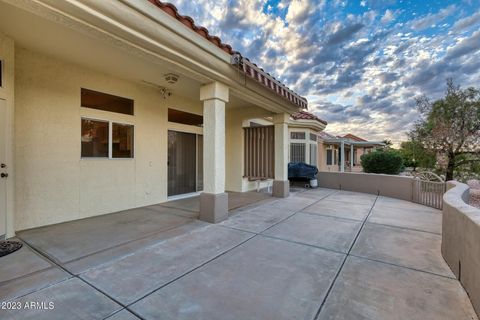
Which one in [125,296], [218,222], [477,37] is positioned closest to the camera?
[125,296]

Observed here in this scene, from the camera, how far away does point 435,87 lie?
1052 centimetres

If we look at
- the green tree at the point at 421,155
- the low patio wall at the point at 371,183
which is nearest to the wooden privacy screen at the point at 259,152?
the low patio wall at the point at 371,183

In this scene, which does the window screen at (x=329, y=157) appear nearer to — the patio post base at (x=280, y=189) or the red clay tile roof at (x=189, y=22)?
the patio post base at (x=280, y=189)

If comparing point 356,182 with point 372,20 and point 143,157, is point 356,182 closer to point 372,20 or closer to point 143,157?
point 372,20

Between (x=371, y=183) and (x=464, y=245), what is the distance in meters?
7.45

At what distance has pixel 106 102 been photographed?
5.53 metres

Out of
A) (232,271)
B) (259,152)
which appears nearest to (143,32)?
(232,271)

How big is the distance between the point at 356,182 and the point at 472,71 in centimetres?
671

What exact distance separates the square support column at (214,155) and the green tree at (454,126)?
9696mm

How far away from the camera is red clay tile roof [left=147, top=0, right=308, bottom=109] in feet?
11.5

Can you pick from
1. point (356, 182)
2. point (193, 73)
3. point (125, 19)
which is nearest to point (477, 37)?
point (356, 182)

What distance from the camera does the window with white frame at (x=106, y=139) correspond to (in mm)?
5180

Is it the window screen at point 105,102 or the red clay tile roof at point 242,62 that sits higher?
the red clay tile roof at point 242,62

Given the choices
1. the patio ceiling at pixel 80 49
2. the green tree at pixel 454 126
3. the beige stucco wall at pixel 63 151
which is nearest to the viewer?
the patio ceiling at pixel 80 49
